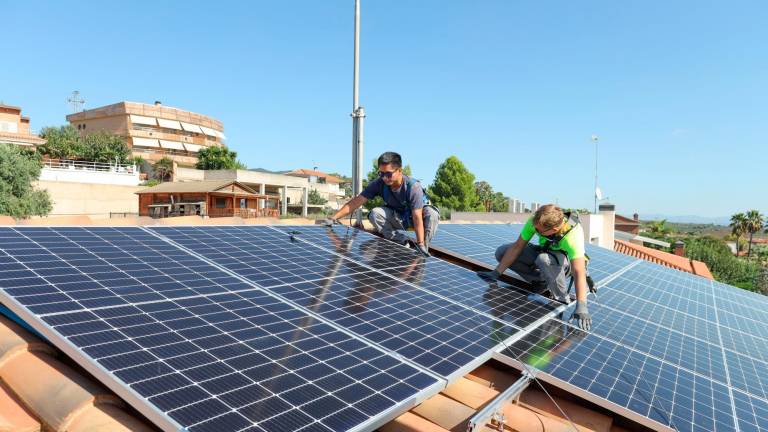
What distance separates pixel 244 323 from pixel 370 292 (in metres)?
1.44

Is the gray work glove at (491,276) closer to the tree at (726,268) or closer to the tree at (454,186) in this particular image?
the tree at (726,268)

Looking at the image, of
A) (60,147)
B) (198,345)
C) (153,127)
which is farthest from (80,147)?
(198,345)

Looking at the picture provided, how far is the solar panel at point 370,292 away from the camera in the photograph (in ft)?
10.9

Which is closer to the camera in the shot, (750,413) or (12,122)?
(750,413)

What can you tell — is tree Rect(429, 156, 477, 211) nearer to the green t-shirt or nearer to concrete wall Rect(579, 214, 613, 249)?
concrete wall Rect(579, 214, 613, 249)

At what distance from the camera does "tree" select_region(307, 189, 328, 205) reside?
77.5 meters

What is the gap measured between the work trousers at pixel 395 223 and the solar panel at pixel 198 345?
377cm

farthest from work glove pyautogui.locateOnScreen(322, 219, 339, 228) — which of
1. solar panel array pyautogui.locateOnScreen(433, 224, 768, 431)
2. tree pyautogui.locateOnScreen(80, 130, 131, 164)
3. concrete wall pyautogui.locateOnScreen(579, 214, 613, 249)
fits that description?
tree pyautogui.locateOnScreen(80, 130, 131, 164)

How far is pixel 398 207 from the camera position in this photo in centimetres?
757

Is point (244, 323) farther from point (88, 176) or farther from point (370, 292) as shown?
point (88, 176)

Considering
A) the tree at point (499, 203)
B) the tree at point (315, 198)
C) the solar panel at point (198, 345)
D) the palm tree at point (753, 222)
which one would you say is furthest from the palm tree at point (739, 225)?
the solar panel at point (198, 345)

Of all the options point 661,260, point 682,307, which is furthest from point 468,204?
point 682,307

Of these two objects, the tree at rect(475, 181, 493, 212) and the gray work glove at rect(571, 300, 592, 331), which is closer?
the gray work glove at rect(571, 300, 592, 331)

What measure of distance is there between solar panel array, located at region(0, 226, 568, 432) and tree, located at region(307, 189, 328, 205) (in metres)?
73.0
